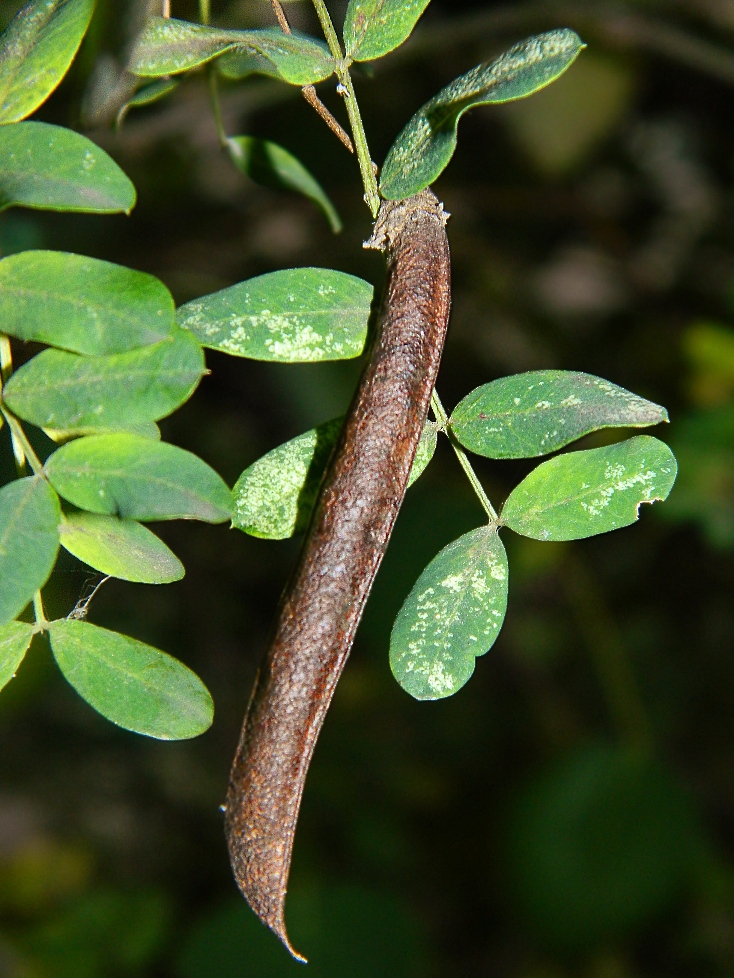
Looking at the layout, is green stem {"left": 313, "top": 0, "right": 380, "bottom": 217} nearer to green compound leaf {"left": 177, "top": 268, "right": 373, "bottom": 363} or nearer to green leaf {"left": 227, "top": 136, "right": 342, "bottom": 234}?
green compound leaf {"left": 177, "top": 268, "right": 373, "bottom": 363}

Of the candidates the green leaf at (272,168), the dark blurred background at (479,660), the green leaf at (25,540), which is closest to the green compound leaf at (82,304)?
the green leaf at (25,540)

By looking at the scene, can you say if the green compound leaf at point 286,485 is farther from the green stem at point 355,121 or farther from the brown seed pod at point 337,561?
the green stem at point 355,121

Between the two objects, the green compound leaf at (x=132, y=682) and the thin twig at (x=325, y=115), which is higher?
the thin twig at (x=325, y=115)

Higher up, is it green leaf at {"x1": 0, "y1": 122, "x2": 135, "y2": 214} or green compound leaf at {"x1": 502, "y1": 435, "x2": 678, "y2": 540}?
green leaf at {"x1": 0, "y1": 122, "x2": 135, "y2": 214}

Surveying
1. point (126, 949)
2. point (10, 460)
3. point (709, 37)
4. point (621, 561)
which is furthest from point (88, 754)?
point (709, 37)

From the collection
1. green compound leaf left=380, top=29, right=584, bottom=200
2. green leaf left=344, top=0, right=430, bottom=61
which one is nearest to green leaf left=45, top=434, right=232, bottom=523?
green compound leaf left=380, top=29, right=584, bottom=200

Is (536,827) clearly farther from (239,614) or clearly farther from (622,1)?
(622,1)
